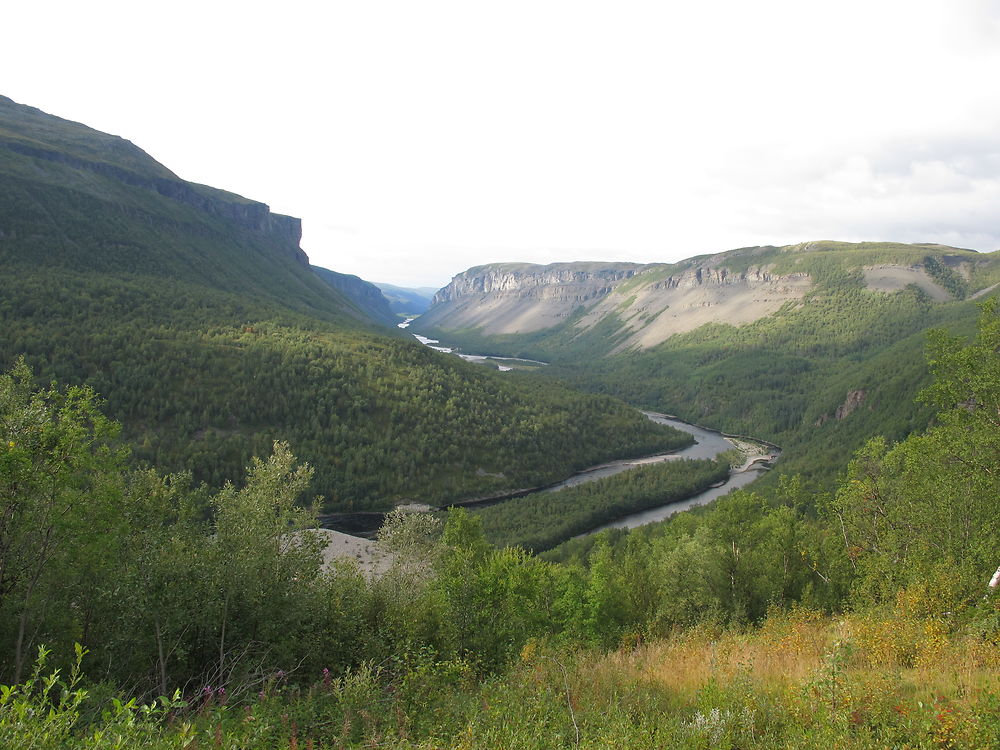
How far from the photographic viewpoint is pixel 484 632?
59.4 feet

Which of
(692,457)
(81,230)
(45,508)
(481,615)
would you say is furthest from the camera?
(81,230)

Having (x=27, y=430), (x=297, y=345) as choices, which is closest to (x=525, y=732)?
(x=27, y=430)

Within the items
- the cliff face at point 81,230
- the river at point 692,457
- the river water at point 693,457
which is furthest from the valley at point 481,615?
the cliff face at point 81,230

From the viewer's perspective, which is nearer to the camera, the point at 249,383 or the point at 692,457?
the point at 249,383

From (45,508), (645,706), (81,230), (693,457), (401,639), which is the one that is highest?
(81,230)

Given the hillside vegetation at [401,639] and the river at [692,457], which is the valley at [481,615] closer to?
the hillside vegetation at [401,639]

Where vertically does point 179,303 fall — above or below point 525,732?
above

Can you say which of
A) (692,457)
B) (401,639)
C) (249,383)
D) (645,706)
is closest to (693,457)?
(692,457)

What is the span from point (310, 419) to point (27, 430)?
9372 cm

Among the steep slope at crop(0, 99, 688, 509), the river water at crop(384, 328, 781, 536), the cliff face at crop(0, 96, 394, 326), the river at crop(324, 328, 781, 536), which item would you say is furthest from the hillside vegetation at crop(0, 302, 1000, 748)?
the cliff face at crop(0, 96, 394, 326)

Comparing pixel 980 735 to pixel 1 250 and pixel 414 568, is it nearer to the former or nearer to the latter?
pixel 414 568

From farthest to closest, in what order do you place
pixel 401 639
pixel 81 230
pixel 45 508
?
pixel 81 230 < pixel 401 639 < pixel 45 508

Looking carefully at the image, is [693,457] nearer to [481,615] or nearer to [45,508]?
[481,615]

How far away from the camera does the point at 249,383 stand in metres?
99.9
